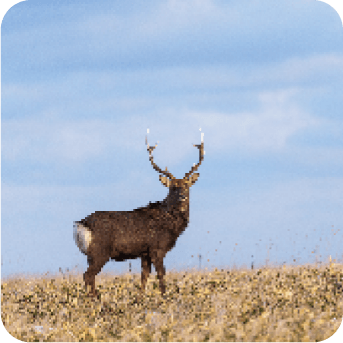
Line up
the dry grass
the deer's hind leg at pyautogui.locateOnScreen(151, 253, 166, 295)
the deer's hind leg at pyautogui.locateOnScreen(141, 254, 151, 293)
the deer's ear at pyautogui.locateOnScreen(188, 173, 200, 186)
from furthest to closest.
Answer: the deer's hind leg at pyautogui.locateOnScreen(141, 254, 151, 293) → the deer's ear at pyautogui.locateOnScreen(188, 173, 200, 186) → the deer's hind leg at pyautogui.locateOnScreen(151, 253, 166, 295) → the dry grass

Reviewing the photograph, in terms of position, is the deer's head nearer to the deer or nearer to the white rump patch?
the deer

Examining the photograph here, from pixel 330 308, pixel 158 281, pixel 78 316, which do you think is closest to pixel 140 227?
pixel 158 281

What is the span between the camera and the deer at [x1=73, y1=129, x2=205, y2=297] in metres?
10.8

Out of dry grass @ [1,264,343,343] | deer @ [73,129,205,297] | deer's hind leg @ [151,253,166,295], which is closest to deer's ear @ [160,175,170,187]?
deer @ [73,129,205,297]

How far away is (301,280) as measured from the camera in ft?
38.7

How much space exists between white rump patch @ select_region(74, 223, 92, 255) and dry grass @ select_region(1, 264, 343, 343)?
1016mm

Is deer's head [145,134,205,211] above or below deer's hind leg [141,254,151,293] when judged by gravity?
above

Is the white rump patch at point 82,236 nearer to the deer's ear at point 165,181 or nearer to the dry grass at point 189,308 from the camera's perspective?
the dry grass at point 189,308

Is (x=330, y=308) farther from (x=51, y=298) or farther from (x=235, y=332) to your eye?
(x=51, y=298)

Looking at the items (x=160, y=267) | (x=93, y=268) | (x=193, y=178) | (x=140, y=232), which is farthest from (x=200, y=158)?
(x=93, y=268)

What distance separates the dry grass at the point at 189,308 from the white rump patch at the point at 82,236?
102 cm

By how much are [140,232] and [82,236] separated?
1.13m

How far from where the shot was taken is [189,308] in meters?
9.70

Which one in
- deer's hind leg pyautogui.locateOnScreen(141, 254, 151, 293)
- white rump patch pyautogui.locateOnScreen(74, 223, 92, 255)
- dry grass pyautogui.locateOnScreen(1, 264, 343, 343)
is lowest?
dry grass pyautogui.locateOnScreen(1, 264, 343, 343)
